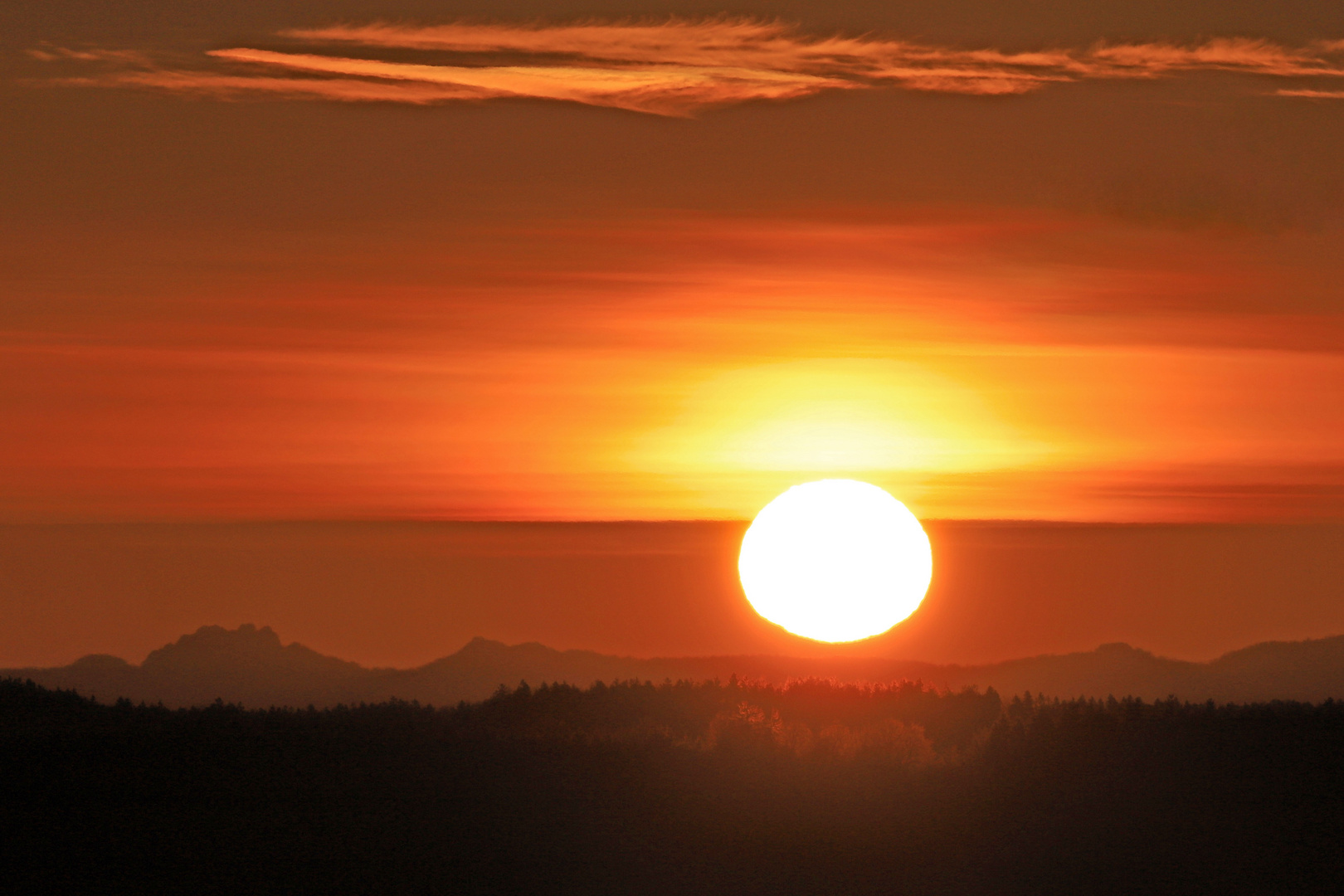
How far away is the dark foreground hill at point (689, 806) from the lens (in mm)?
21391

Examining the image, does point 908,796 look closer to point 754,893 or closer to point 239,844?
point 754,893

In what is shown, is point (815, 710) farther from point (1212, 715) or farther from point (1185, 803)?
point (1185, 803)

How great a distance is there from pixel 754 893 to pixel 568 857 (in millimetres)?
2872

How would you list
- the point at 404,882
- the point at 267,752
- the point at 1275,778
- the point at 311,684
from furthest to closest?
the point at 311,684, the point at 267,752, the point at 1275,778, the point at 404,882

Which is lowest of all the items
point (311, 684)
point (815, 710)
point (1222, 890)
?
point (1222, 890)

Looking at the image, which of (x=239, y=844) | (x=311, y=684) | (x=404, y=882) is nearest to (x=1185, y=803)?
(x=404, y=882)

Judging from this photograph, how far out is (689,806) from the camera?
24141mm

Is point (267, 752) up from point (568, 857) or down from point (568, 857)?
up

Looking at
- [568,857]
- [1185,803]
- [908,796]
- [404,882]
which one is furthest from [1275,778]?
[404,882]

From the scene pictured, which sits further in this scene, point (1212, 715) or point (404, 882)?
point (1212, 715)

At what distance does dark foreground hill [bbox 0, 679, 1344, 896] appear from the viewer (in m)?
21.4

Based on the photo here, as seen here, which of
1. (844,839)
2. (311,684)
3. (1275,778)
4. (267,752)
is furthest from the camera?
(311,684)

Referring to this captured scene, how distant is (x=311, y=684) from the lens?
199 m

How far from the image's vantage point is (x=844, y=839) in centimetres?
2298
